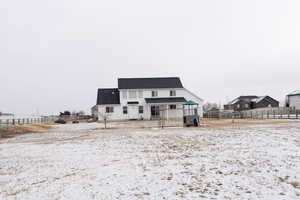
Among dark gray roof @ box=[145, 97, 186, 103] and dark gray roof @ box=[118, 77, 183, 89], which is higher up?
dark gray roof @ box=[118, 77, 183, 89]

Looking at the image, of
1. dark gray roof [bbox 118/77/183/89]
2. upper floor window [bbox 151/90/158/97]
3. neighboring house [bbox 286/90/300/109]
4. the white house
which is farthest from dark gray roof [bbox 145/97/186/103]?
neighboring house [bbox 286/90/300/109]

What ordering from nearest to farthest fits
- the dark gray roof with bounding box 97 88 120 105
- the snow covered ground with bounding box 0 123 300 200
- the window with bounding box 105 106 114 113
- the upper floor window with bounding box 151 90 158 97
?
the snow covered ground with bounding box 0 123 300 200
the window with bounding box 105 106 114 113
the dark gray roof with bounding box 97 88 120 105
the upper floor window with bounding box 151 90 158 97

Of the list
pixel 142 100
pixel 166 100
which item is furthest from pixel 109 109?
pixel 166 100

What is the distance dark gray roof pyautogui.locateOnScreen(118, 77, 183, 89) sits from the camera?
121ft

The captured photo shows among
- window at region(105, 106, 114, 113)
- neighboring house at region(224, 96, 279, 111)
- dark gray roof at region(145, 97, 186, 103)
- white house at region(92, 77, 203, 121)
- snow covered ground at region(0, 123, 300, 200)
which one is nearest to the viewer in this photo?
snow covered ground at region(0, 123, 300, 200)

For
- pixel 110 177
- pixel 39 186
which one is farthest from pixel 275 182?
pixel 39 186

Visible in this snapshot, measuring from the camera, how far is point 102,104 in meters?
35.2

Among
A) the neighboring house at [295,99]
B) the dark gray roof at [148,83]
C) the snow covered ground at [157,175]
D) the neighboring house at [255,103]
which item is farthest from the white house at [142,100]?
the neighboring house at [255,103]

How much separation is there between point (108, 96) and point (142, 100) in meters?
6.72

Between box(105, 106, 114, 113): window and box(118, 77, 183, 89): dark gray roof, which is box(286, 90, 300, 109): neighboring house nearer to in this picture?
box(118, 77, 183, 89): dark gray roof

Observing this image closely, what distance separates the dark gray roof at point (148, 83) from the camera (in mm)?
36750

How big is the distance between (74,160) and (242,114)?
116 feet

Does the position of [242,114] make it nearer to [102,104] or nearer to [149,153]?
[102,104]

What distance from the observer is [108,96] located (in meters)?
37.1
